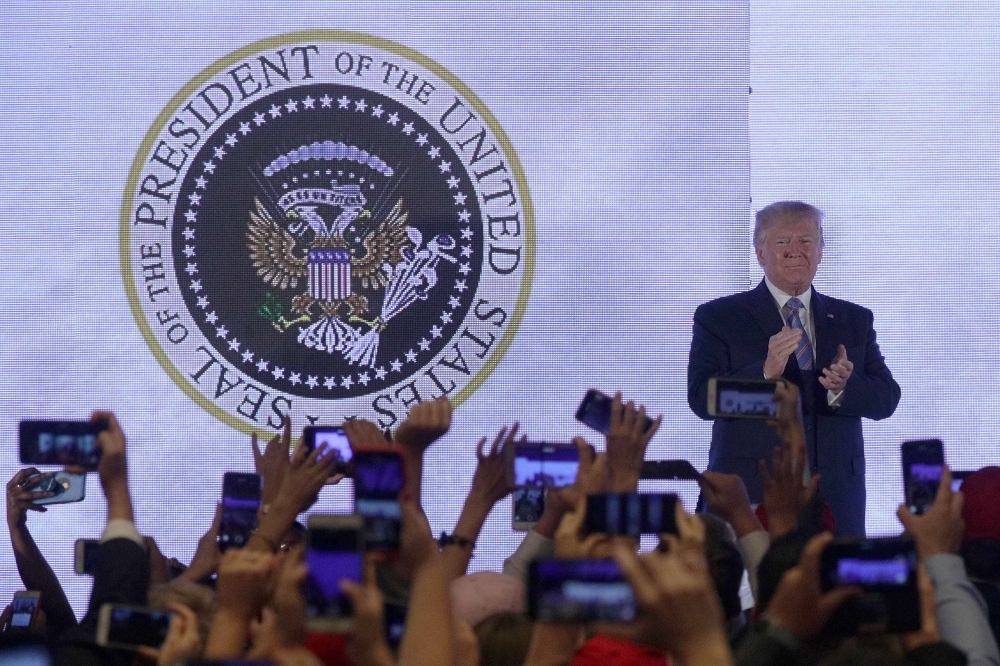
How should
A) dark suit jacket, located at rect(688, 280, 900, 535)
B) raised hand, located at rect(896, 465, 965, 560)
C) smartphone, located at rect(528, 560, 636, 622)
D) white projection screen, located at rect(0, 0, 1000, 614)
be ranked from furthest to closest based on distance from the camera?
white projection screen, located at rect(0, 0, 1000, 614)
dark suit jacket, located at rect(688, 280, 900, 535)
raised hand, located at rect(896, 465, 965, 560)
smartphone, located at rect(528, 560, 636, 622)

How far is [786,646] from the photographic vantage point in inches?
63.5

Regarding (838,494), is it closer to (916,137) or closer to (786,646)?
(916,137)

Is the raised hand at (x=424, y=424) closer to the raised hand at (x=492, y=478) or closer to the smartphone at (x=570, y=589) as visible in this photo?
the raised hand at (x=492, y=478)

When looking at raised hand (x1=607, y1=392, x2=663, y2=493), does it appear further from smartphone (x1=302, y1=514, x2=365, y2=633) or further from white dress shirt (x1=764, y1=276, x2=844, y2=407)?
white dress shirt (x1=764, y1=276, x2=844, y2=407)

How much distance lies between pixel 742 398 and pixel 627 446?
18.1 inches

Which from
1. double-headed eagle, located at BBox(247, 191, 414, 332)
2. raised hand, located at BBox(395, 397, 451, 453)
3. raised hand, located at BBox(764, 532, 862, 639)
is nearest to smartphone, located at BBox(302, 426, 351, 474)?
raised hand, located at BBox(395, 397, 451, 453)

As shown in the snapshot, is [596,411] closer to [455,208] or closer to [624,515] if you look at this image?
[624,515]

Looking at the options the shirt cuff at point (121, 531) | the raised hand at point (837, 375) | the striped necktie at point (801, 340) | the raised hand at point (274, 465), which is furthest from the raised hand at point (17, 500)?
the striped necktie at point (801, 340)

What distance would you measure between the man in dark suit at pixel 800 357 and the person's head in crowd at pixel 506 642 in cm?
210

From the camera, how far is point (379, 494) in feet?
6.10

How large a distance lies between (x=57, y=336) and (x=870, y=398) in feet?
8.95

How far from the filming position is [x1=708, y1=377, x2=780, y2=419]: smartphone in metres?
2.85

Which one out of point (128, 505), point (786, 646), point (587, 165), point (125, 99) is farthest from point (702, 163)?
point (786, 646)

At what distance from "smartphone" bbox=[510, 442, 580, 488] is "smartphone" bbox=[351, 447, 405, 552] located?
72 centimetres
